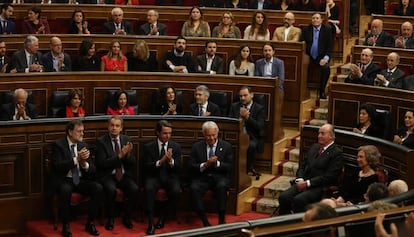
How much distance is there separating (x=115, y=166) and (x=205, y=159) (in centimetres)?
82

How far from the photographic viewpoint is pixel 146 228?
8.44 meters

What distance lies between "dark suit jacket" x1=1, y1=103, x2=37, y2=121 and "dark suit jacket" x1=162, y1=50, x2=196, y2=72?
1.82 meters

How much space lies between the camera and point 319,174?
8039 millimetres

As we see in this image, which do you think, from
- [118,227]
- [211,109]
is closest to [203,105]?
[211,109]

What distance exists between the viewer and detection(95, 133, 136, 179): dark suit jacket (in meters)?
8.42

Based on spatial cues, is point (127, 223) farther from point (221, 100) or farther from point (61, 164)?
point (221, 100)

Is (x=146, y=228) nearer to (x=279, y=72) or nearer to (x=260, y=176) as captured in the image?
(x=260, y=176)

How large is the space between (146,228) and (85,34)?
127 inches

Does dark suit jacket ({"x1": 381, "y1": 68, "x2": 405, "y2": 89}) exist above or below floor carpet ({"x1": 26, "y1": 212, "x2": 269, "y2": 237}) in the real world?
above

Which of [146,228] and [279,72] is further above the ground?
[279,72]

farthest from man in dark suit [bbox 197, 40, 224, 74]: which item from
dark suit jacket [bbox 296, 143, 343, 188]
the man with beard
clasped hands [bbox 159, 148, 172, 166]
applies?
dark suit jacket [bbox 296, 143, 343, 188]

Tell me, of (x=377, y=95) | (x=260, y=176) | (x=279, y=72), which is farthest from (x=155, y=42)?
(x=377, y=95)

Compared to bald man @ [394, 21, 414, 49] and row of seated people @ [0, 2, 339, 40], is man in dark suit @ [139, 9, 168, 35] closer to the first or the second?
row of seated people @ [0, 2, 339, 40]

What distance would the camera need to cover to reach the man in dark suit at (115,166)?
8391 millimetres
